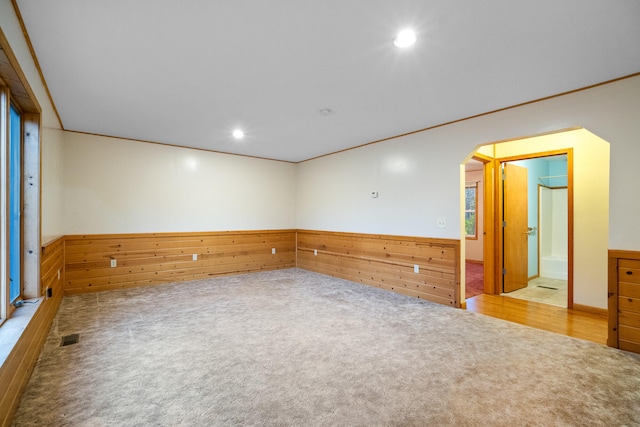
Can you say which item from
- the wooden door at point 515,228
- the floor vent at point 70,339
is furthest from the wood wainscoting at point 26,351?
the wooden door at point 515,228

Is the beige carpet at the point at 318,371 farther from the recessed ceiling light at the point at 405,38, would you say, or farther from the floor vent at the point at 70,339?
the recessed ceiling light at the point at 405,38

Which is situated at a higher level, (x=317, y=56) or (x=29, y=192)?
(x=317, y=56)

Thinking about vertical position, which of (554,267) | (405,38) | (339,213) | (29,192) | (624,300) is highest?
(405,38)

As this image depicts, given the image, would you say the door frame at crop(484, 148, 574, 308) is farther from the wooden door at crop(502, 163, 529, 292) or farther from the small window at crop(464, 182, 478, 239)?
the small window at crop(464, 182, 478, 239)

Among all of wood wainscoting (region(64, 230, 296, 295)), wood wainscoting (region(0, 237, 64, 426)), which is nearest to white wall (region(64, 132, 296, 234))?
wood wainscoting (region(64, 230, 296, 295))

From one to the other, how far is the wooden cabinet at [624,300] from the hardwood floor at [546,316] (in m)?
0.17

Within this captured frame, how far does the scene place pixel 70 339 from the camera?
2.74 m

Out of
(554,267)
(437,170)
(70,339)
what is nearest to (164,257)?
(70,339)

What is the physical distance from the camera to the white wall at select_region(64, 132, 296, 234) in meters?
4.45

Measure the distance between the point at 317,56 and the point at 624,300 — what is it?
3.41m

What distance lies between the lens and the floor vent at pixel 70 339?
266 centimetres

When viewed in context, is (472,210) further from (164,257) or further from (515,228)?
(164,257)

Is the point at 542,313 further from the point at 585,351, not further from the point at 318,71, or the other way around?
the point at 318,71

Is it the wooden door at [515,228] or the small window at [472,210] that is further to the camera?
the small window at [472,210]
